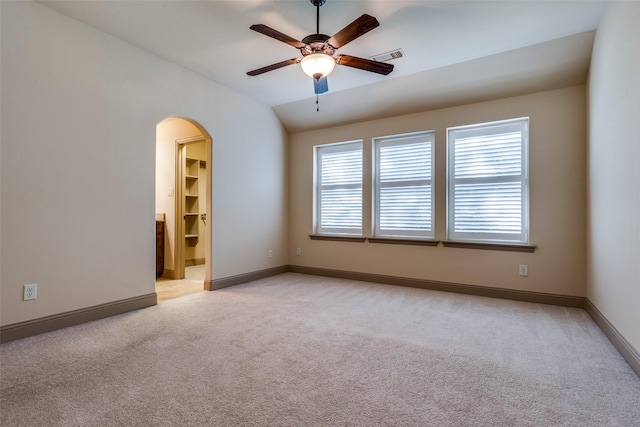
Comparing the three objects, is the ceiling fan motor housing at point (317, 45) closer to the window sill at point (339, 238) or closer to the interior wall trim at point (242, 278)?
the window sill at point (339, 238)

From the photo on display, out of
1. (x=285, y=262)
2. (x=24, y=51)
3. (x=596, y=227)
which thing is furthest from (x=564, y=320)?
(x=24, y=51)

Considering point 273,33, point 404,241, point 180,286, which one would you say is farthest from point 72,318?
point 404,241

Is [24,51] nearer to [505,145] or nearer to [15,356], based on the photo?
[15,356]

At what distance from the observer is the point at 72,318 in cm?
272

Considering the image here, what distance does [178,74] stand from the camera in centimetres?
360

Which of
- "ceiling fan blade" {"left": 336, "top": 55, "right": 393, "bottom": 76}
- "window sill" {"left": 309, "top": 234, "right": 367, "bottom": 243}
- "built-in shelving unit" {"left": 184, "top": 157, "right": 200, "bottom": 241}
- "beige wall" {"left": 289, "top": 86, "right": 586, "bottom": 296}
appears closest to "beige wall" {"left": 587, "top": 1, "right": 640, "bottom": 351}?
"beige wall" {"left": 289, "top": 86, "right": 586, "bottom": 296}

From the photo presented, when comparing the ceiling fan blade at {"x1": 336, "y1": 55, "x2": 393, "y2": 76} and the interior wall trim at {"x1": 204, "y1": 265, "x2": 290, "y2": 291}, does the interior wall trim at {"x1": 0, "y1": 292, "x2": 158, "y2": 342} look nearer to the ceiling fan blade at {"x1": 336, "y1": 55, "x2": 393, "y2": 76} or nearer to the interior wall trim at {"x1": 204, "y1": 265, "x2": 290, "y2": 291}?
the interior wall trim at {"x1": 204, "y1": 265, "x2": 290, "y2": 291}

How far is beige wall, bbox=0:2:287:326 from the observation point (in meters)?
2.40

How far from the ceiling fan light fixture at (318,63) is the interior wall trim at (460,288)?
9.80 ft

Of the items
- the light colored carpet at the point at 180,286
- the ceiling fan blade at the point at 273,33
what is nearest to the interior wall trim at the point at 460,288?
the light colored carpet at the point at 180,286

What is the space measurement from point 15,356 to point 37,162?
1463 mm

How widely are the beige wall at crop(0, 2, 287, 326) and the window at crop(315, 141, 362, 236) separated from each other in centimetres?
187

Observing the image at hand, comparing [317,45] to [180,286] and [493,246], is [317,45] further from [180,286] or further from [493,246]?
[180,286]

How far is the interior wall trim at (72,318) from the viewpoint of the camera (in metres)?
2.39
